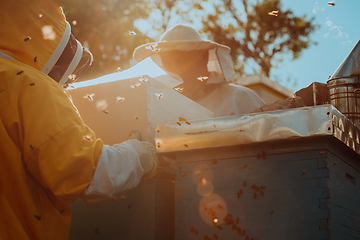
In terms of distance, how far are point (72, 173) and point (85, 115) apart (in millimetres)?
733

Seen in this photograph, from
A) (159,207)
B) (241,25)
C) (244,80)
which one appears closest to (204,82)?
(244,80)

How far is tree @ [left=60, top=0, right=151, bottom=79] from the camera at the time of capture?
9740 mm

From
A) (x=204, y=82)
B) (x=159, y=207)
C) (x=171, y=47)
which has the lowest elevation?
(x=159, y=207)

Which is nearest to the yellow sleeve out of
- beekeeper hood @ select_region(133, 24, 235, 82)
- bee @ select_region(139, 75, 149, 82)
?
bee @ select_region(139, 75, 149, 82)

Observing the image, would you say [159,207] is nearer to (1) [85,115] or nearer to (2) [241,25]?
(1) [85,115]

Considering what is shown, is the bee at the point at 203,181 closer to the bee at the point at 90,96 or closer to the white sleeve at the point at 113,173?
the white sleeve at the point at 113,173

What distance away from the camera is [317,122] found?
4.01 feet

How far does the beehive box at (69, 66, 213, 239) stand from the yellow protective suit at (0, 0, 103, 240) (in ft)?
1.31

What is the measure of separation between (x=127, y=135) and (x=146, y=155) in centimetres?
28

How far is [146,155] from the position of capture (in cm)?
147

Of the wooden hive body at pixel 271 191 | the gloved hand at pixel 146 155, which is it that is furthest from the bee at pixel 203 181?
the gloved hand at pixel 146 155

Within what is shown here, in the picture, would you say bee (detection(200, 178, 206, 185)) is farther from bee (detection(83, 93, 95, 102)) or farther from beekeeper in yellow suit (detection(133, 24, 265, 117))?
beekeeper in yellow suit (detection(133, 24, 265, 117))

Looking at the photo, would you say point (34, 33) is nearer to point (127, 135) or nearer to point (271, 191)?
point (127, 135)

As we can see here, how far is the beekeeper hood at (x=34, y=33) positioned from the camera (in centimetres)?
132
